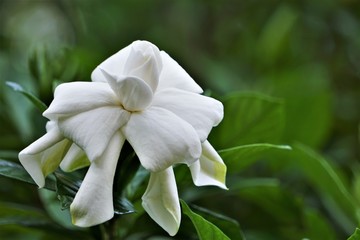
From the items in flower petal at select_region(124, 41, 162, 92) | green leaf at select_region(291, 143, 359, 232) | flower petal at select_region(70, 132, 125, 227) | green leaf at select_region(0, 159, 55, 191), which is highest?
flower petal at select_region(124, 41, 162, 92)

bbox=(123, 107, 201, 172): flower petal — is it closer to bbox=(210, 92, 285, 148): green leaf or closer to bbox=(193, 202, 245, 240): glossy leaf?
bbox=(193, 202, 245, 240): glossy leaf

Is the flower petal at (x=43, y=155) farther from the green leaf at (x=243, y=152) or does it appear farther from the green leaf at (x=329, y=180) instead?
the green leaf at (x=329, y=180)

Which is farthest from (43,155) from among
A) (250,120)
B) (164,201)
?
(250,120)

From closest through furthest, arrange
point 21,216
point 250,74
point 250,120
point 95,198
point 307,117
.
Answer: point 95,198, point 21,216, point 250,120, point 307,117, point 250,74

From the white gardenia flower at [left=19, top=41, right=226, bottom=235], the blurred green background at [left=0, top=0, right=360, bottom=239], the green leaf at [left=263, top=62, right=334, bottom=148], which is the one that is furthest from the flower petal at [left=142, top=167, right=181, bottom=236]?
the green leaf at [left=263, top=62, right=334, bottom=148]

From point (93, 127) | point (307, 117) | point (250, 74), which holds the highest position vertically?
point (93, 127)

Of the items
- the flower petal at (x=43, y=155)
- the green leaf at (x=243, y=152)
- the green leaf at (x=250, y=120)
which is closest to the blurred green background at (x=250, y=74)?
the green leaf at (x=250, y=120)

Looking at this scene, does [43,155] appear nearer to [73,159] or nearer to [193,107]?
[73,159]
